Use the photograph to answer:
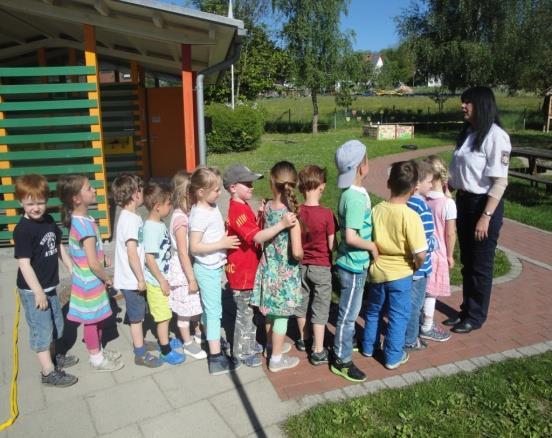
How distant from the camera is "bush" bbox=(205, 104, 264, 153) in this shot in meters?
18.2

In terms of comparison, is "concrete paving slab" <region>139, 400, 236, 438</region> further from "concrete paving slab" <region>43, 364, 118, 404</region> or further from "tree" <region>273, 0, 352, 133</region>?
"tree" <region>273, 0, 352, 133</region>

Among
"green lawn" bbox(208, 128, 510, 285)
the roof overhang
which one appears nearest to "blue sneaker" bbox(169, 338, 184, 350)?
the roof overhang

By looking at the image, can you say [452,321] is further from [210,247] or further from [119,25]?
[119,25]


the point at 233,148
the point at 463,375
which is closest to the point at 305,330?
the point at 463,375

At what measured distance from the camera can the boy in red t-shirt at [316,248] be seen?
321 centimetres

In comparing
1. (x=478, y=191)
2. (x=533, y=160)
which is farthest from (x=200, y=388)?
(x=533, y=160)

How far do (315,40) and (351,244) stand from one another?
25.4 meters

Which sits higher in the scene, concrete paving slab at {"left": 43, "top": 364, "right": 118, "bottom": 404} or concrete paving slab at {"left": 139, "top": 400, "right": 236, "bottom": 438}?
concrete paving slab at {"left": 43, "top": 364, "right": 118, "bottom": 404}

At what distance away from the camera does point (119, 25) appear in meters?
6.14

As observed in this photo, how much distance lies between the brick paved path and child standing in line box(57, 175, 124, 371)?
1328 mm

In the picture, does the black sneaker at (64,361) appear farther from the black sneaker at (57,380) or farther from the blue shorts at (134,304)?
the blue shorts at (134,304)

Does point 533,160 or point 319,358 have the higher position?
point 533,160

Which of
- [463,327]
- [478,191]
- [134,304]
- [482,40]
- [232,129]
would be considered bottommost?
[463,327]

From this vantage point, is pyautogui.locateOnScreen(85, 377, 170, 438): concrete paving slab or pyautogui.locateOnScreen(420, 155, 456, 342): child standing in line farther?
pyautogui.locateOnScreen(420, 155, 456, 342): child standing in line
